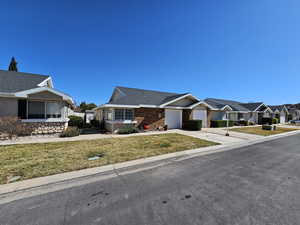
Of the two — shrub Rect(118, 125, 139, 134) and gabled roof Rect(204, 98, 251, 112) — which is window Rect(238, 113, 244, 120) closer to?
gabled roof Rect(204, 98, 251, 112)

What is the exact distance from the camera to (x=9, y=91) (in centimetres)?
893

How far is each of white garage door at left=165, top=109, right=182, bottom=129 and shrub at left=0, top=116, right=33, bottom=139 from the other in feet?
41.9

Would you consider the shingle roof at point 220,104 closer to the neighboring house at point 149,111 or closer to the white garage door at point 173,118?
the neighboring house at point 149,111

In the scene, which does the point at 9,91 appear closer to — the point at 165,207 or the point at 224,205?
the point at 165,207

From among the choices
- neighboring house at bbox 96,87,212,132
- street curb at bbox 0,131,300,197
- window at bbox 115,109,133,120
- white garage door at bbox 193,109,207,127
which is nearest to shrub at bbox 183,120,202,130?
neighboring house at bbox 96,87,212,132

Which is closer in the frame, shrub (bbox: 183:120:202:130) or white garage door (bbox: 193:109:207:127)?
shrub (bbox: 183:120:202:130)

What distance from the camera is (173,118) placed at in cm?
1630

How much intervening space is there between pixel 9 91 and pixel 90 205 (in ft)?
35.7

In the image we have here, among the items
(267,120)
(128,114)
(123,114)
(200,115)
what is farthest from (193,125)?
(267,120)

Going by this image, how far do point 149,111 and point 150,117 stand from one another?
680 millimetres

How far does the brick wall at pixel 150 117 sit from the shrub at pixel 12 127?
8.65m

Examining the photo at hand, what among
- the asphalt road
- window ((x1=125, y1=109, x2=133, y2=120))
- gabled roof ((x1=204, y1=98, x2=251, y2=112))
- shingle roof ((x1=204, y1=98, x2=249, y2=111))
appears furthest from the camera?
shingle roof ((x1=204, y1=98, x2=249, y2=111))

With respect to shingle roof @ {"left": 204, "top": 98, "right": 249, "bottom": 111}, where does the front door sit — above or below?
below

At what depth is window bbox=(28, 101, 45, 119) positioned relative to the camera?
9635mm
